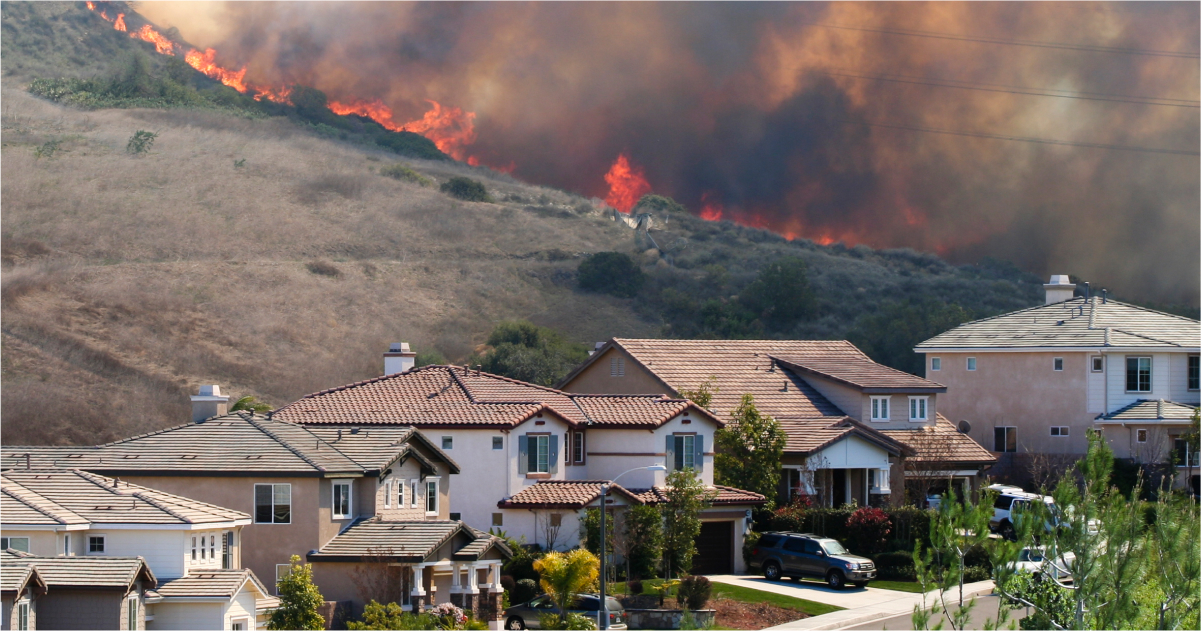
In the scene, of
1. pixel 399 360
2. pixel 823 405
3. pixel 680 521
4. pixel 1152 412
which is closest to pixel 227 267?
pixel 399 360

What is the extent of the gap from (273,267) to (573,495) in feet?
233

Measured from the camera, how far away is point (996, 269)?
143000 millimetres

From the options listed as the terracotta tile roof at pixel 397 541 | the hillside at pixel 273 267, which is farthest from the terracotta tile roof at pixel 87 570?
the hillside at pixel 273 267

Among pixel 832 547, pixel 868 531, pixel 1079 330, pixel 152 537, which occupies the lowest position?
pixel 832 547

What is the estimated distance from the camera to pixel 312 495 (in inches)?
1524

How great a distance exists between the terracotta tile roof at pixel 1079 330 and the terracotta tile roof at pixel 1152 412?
282 cm

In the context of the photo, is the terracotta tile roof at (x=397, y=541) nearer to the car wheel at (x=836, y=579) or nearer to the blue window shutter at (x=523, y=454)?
the blue window shutter at (x=523, y=454)

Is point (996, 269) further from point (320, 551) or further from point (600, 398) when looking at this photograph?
point (320, 551)

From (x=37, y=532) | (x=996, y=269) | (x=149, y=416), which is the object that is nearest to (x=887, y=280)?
(x=996, y=269)

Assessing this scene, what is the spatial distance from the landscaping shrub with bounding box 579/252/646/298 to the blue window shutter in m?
68.8

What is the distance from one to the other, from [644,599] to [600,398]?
43.7ft

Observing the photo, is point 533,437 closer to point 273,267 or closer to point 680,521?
point 680,521

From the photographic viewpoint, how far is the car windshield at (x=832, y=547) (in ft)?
155

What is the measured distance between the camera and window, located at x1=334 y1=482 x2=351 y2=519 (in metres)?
39.8
